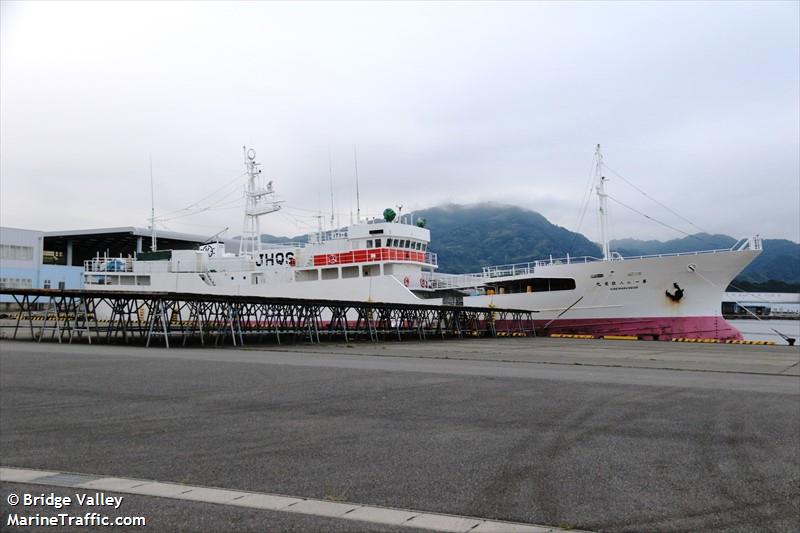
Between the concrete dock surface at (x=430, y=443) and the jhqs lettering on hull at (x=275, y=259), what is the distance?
3363cm

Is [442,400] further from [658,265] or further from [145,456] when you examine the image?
[658,265]

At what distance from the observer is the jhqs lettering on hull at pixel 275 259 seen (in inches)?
1858

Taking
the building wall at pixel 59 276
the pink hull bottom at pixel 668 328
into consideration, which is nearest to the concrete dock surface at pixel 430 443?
the pink hull bottom at pixel 668 328

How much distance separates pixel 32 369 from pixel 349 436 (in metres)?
10.8

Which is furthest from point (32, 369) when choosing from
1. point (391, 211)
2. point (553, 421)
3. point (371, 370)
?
point (391, 211)

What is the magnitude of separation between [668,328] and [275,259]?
29652mm

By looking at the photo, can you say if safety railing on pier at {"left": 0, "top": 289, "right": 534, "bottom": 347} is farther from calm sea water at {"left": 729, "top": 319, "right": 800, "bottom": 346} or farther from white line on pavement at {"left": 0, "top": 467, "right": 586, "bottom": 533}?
calm sea water at {"left": 729, "top": 319, "right": 800, "bottom": 346}

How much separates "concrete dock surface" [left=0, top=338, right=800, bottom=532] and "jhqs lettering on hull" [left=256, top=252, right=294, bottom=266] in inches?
1324

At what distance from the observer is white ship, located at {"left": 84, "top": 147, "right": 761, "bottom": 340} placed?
35281 millimetres

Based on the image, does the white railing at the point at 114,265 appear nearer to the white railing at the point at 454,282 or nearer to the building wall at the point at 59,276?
the building wall at the point at 59,276

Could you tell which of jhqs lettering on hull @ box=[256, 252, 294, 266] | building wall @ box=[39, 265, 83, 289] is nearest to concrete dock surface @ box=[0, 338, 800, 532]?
jhqs lettering on hull @ box=[256, 252, 294, 266]

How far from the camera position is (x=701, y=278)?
34.9 m

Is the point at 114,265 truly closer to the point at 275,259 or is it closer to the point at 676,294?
the point at 275,259

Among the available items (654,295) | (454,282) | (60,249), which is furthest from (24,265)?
(654,295)
